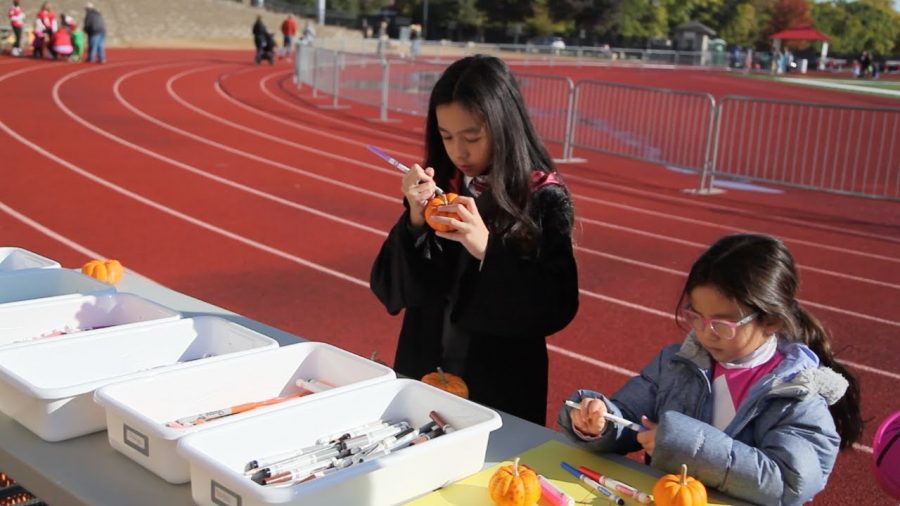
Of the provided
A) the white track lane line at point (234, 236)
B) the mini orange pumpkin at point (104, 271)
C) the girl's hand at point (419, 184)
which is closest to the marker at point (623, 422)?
the girl's hand at point (419, 184)

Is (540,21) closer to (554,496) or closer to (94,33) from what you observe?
(94,33)

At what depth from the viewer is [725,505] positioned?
194cm

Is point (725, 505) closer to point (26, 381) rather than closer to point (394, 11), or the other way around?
point (26, 381)

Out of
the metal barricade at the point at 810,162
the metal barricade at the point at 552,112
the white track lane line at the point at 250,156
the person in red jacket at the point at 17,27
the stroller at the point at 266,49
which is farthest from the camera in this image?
the stroller at the point at 266,49

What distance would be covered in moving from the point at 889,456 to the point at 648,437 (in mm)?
565

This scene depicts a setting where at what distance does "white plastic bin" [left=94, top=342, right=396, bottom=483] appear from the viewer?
185cm

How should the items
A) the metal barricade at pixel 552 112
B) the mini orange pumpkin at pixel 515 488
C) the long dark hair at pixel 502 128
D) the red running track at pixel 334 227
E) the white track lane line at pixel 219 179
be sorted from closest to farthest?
the mini orange pumpkin at pixel 515 488, the long dark hair at pixel 502 128, the red running track at pixel 334 227, the white track lane line at pixel 219 179, the metal barricade at pixel 552 112

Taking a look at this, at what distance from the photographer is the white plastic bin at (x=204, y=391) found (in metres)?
1.85

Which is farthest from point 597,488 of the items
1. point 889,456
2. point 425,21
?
point 425,21

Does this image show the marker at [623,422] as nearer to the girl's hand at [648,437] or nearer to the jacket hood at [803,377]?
the girl's hand at [648,437]

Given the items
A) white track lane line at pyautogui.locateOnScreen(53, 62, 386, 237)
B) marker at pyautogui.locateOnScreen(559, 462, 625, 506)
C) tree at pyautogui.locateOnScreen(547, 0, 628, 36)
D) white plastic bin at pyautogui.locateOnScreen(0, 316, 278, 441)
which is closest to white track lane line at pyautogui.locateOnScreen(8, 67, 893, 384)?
white track lane line at pyautogui.locateOnScreen(53, 62, 386, 237)

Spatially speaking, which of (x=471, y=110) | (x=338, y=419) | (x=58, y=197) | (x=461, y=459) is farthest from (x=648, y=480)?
(x=58, y=197)

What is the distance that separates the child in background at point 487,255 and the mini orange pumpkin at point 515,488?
70 cm

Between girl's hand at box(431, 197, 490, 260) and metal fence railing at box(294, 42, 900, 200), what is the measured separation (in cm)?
945
